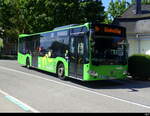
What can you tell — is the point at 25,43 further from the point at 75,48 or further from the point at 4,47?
the point at 4,47

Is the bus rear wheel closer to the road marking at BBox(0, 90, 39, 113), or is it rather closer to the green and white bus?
the green and white bus

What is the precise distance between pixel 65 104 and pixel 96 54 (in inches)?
168

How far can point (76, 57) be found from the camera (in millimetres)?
12242

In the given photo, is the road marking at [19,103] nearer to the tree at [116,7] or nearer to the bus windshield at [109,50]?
the bus windshield at [109,50]

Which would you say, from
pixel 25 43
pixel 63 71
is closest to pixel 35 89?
pixel 63 71

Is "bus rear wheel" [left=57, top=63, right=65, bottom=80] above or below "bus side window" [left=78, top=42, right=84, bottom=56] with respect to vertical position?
below

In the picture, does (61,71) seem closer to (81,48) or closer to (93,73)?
(81,48)

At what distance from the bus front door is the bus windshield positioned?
2.63 feet

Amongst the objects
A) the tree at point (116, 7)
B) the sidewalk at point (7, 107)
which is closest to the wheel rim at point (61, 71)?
the sidewalk at point (7, 107)

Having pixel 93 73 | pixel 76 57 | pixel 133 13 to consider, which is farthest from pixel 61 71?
pixel 133 13

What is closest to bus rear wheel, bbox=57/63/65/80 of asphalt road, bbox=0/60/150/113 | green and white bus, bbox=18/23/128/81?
green and white bus, bbox=18/23/128/81

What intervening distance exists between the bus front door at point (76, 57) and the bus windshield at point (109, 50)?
0.80 m

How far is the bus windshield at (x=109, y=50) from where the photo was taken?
445 inches

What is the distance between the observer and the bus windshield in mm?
11305
